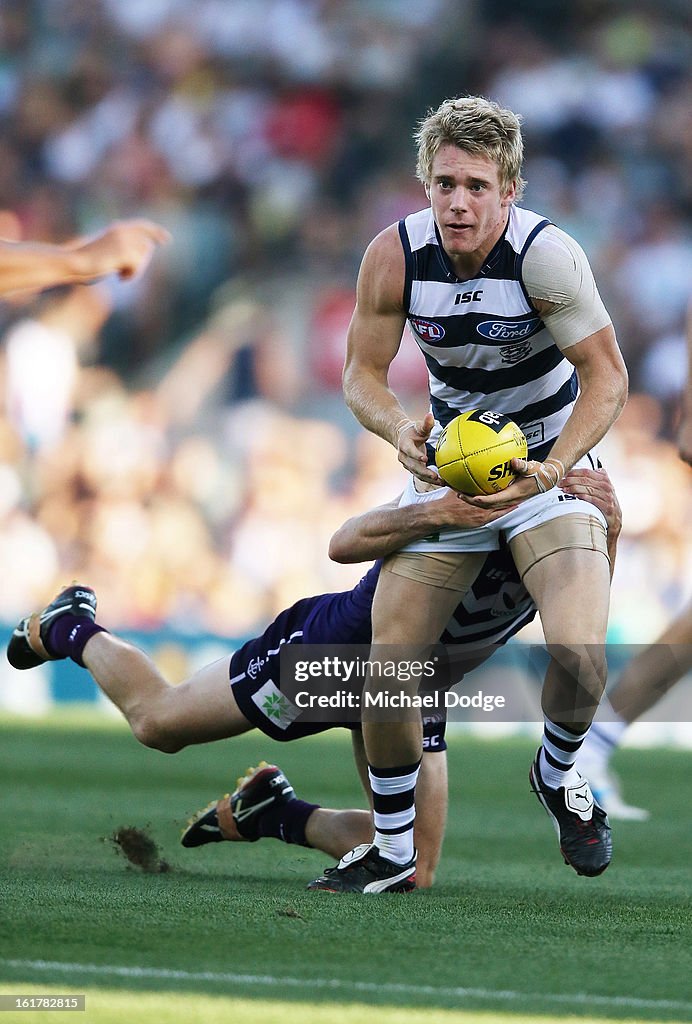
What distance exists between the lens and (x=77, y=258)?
17.4 ft

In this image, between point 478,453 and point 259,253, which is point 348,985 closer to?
point 478,453

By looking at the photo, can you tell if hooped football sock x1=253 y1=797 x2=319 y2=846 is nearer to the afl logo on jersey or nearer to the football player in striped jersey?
the football player in striped jersey

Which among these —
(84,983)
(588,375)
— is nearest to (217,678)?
(588,375)

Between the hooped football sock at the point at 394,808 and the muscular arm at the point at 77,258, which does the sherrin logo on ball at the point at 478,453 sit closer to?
the hooped football sock at the point at 394,808

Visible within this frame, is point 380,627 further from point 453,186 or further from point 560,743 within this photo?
point 453,186

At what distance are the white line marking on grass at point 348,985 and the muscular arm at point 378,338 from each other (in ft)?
6.64

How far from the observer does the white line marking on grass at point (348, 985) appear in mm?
3471

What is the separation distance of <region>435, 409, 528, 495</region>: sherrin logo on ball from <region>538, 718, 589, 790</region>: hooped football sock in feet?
2.87

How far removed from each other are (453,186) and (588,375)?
74 cm

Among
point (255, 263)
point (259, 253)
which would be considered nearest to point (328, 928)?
point (255, 263)

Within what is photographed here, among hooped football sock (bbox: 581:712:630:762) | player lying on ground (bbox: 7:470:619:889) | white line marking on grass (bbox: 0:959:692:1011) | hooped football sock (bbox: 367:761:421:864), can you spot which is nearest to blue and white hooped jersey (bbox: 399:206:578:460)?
player lying on ground (bbox: 7:470:619:889)

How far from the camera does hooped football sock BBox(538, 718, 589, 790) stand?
5.20 m

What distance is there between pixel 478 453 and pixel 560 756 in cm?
110

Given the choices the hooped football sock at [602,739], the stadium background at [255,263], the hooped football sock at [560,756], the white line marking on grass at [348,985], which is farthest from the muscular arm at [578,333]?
the stadium background at [255,263]
